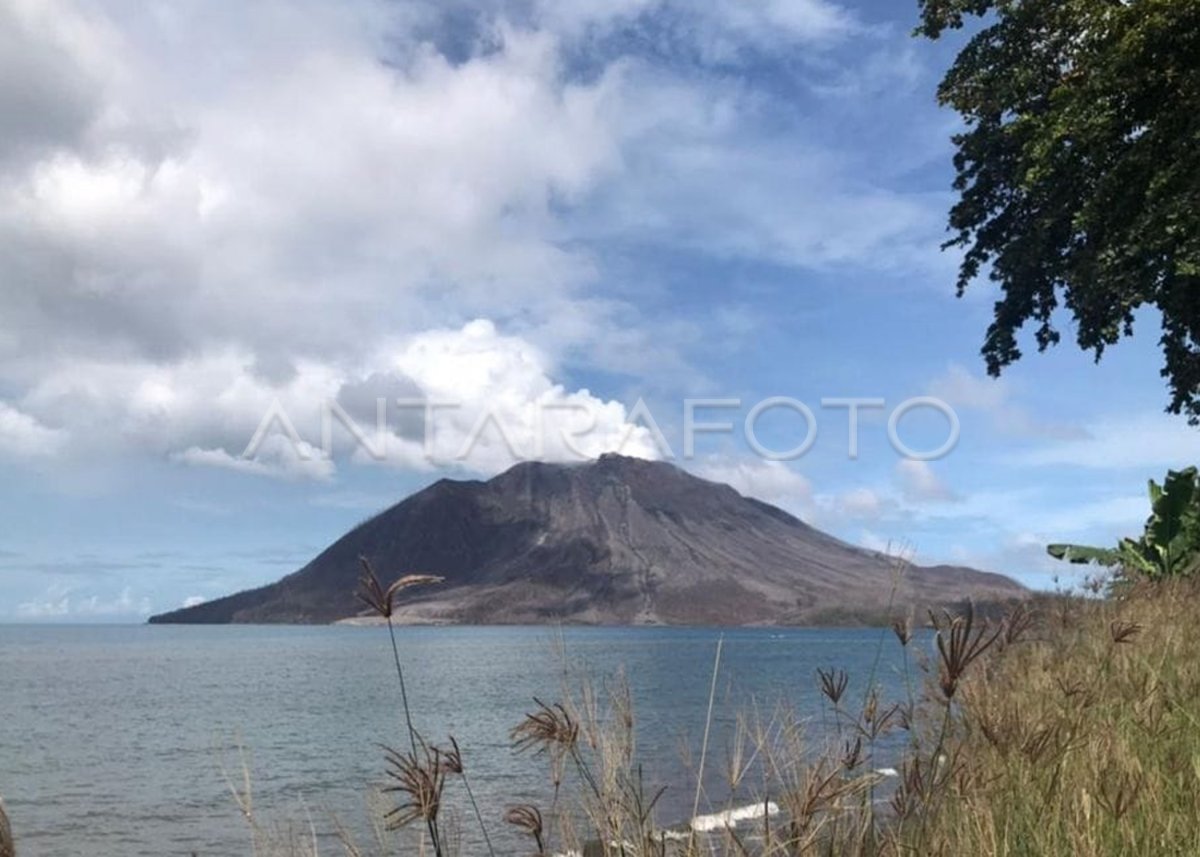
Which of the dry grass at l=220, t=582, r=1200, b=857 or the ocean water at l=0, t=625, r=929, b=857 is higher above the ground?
the dry grass at l=220, t=582, r=1200, b=857

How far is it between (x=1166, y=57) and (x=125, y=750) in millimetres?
29573

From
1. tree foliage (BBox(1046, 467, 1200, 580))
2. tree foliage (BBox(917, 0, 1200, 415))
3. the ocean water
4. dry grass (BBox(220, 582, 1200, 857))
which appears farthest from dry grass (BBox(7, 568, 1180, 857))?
tree foliage (BBox(1046, 467, 1200, 580))

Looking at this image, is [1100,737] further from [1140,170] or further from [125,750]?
[125,750]

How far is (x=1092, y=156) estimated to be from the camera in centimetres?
1619

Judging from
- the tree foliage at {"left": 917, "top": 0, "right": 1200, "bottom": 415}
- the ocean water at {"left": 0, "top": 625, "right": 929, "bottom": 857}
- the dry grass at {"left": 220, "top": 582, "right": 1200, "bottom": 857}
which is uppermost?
the tree foliage at {"left": 917, "top": 0, "right": 1200, "bottom": 415}

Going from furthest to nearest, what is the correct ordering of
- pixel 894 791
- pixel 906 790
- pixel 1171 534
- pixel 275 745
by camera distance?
pixel 275 745, pixel 1171 534, pixel 894 791, pixel 906 790

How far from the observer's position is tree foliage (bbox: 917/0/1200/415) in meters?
14.5

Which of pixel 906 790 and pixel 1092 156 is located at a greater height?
pixel 1092 156

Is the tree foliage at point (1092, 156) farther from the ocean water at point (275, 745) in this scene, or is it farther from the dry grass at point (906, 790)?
the dry grass at point (906, 790)

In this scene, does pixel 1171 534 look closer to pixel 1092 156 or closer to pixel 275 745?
pixel 1092 156

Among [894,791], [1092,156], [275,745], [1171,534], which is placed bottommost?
[275,745]

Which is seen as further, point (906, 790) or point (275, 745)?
point (275, 745)

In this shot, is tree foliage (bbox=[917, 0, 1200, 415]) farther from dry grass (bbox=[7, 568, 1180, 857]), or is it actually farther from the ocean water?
dry grass (bbox=[7, 568, 1180, 857])

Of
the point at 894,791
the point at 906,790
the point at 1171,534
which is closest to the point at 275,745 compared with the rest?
the point at 1171,534
